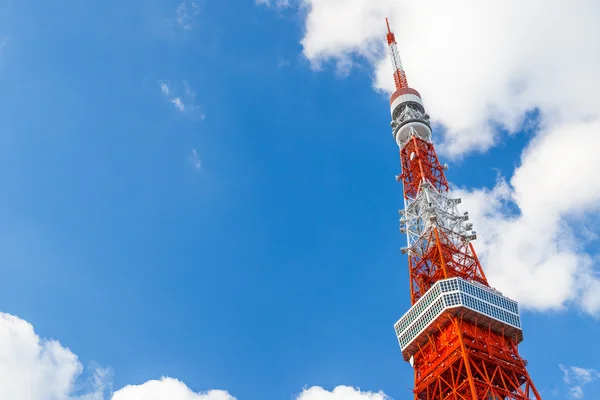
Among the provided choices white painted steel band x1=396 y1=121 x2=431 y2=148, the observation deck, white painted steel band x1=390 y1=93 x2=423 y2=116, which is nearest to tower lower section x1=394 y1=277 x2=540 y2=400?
the observation deck

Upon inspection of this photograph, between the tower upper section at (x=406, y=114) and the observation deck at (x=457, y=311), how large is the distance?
142 feet

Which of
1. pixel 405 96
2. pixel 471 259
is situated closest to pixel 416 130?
pixel 405 96

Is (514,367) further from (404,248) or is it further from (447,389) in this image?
(404,248)

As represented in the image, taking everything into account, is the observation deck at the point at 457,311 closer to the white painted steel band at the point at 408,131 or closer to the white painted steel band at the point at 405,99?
the white painted steel band at the point at 408,131

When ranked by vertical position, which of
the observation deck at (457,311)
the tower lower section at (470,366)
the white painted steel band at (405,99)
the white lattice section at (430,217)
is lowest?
the tower lower section at (470,366)

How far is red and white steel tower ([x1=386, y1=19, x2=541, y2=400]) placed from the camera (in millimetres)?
94750

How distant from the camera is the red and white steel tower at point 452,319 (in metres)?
94.8

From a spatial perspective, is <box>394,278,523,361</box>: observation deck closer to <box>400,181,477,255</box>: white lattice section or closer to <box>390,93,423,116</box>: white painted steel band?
<box>400,181,477,255</box>: white lattice section

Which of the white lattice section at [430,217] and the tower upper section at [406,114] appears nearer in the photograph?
the white lattice section at [430,217]

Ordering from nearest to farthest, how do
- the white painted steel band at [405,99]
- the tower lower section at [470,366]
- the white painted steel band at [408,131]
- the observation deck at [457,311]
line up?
the tower lower section at [470,366] → the observation deck at [457,311] → the white painted steel band at [408,131] → the white painted steel band at [405,99]

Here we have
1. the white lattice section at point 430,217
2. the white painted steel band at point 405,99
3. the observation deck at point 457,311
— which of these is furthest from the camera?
the white painted steel band at point 405,99

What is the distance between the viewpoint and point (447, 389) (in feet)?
314

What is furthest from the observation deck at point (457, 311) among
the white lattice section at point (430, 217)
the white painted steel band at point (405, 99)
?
the white painted steel band at point (405, 99)

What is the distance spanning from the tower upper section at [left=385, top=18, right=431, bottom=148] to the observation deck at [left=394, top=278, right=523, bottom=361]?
43.3m
